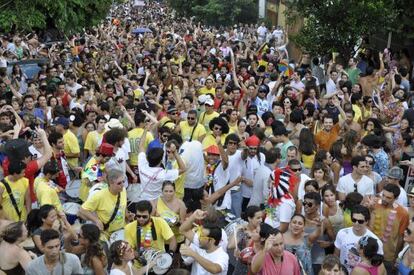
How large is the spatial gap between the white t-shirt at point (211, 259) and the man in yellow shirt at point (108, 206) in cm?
109

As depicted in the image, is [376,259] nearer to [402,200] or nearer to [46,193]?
[402,200]

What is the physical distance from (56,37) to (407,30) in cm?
1234

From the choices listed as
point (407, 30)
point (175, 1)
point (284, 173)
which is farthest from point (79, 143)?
point (175, 1)

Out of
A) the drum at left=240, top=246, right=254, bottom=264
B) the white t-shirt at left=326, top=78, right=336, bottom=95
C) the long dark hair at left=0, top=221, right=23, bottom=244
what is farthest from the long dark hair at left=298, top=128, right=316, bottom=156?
the white t-shirt at left=326, top=78, right=336, bottom=95

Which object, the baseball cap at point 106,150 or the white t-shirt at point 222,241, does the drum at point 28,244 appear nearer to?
the white t-shirt at point 222,241

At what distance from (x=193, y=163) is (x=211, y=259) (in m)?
2.65

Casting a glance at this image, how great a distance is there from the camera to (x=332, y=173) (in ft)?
28.8

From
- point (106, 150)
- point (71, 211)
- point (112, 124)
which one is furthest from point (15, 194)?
point (112, 124)

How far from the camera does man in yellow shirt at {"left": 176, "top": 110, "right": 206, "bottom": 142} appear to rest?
9789 mm

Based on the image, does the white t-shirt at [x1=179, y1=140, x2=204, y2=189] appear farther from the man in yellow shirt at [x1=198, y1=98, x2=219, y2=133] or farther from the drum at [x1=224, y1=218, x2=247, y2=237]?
the man in yellow shirt at [x1=198, y1=98, x2=219, y2=133]

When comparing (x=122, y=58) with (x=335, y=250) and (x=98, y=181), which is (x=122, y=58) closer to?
(x=98, y=181)

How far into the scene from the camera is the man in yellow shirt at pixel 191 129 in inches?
385

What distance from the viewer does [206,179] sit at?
8.73m

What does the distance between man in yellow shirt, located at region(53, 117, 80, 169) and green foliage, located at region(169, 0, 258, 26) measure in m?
28.8
